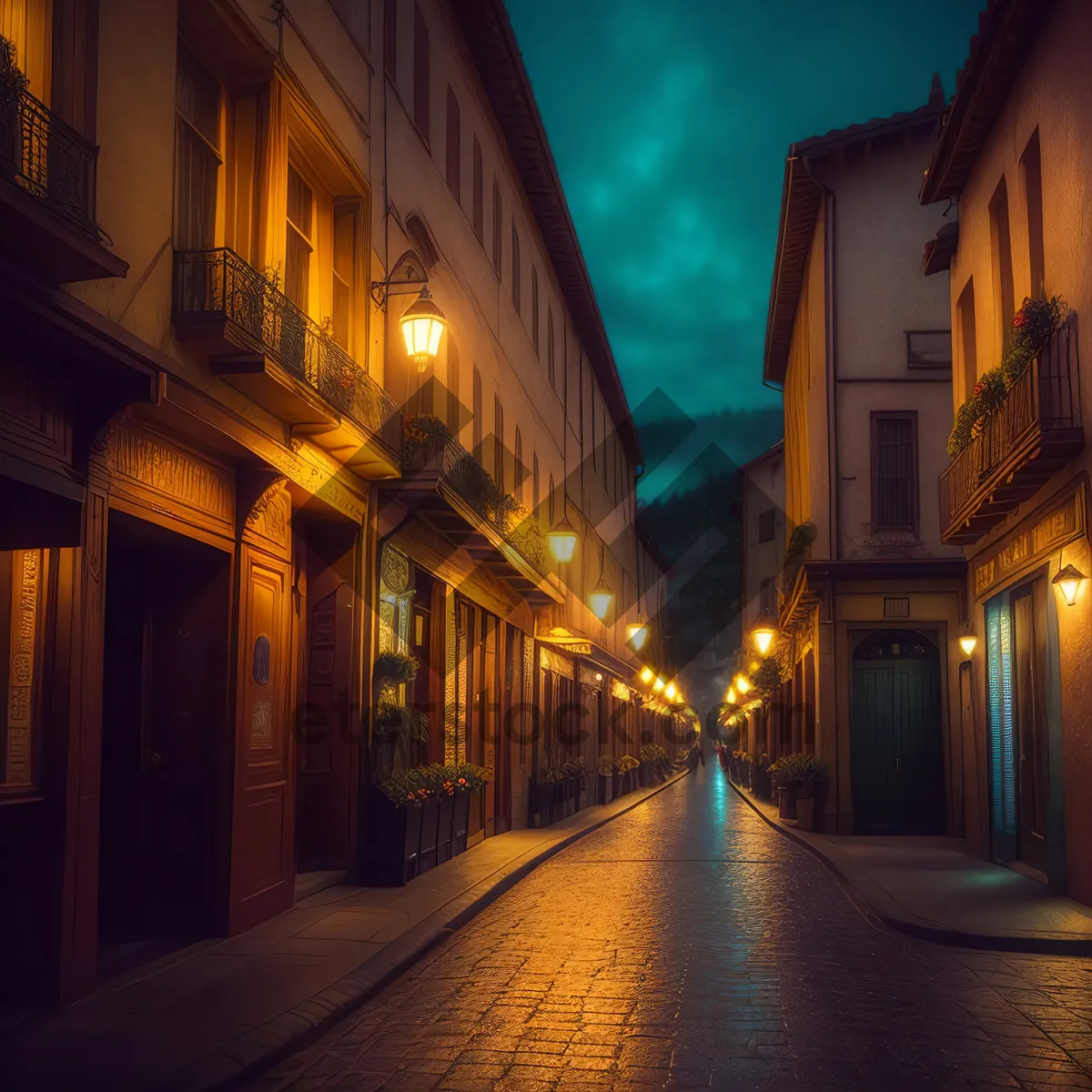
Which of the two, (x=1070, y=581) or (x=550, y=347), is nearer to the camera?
(x=1070, y=581)

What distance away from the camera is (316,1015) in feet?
24.4

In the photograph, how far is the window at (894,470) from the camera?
24.3 metres

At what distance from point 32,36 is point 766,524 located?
141 ft

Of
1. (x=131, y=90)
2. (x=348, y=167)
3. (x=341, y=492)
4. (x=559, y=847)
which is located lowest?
(x=559, y=847)

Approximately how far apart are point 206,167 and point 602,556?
102ft

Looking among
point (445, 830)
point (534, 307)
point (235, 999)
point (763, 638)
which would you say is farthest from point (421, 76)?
point (763, 638)

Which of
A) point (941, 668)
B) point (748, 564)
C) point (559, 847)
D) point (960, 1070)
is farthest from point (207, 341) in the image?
point (748, 564)

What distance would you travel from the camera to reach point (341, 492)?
13461 mm

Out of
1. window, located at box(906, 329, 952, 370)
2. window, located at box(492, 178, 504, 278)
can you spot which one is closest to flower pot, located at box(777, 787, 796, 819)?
window, located at box(906, 329, 952, 370)

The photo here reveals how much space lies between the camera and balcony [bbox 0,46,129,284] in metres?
6.55

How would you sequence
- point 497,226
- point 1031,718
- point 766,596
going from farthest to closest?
point 766,596 → point 497,226 → point 1031,718

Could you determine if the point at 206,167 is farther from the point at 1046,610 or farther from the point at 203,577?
the point at 1046,610

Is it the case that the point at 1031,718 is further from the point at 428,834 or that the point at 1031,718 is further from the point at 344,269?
the point at 344,269

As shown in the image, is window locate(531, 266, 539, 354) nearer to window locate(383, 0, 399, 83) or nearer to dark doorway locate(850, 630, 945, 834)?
dark doorway locate(850, 630, 945, 834)
